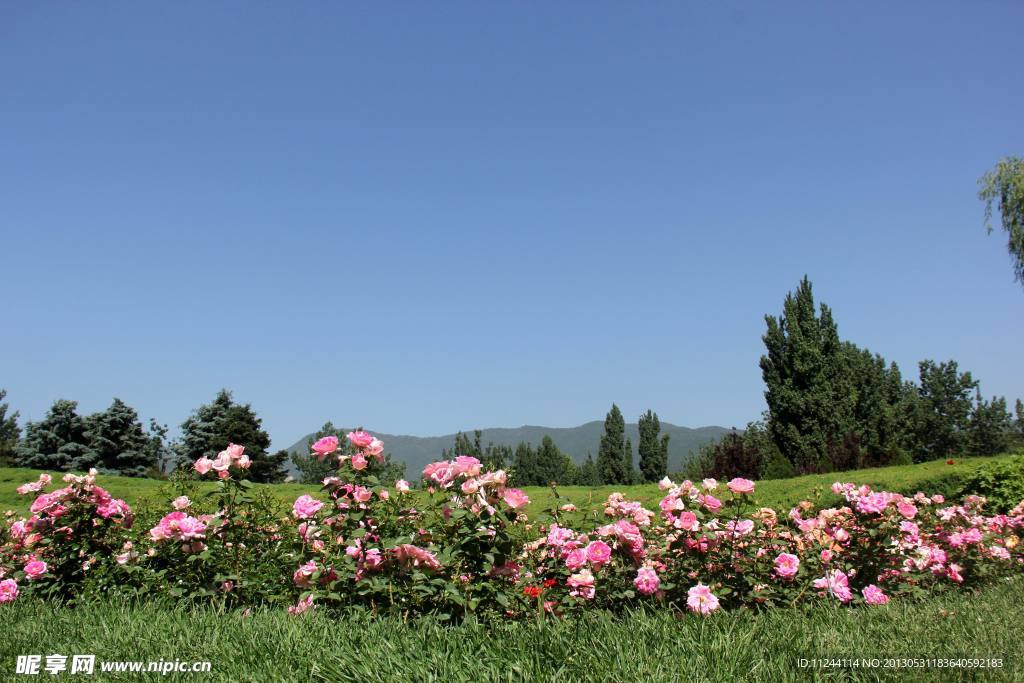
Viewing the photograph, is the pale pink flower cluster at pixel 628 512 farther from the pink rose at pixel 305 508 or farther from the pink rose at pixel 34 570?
the pink rose at pixel 34 570

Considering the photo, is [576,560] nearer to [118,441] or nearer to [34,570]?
[34,570]

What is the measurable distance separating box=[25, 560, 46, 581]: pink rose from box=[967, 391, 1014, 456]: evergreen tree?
185 feet

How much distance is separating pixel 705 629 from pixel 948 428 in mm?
53137

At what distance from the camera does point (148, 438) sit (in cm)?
2461

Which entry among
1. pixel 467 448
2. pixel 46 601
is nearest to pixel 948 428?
pixel 467 448

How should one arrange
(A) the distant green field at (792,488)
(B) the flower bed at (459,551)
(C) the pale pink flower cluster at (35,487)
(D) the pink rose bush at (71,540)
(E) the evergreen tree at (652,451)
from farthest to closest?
(E) the evergreen tree at (652,451) < (A) the distant green field at (792,488) < (C) the pale pink flower cluster at (35,487) < (D) the pink rose bush at (71,540) < (B) the flower bed at (459,551)

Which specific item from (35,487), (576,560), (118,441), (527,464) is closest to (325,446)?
(576,560)

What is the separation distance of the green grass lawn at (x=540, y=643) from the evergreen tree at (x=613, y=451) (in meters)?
30.0

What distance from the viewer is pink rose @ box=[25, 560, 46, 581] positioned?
15.0 ft

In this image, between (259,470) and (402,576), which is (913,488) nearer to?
(402,576)

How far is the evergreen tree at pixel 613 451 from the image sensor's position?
109 ft

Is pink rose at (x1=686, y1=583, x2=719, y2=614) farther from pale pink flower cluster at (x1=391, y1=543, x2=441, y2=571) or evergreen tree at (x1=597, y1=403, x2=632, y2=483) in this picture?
evergreen tree at (x1=597, y1=403, x2=632, y2=483)

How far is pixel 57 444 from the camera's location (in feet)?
73.8

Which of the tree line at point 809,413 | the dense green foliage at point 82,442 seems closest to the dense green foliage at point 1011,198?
the tree line at point 809,413
